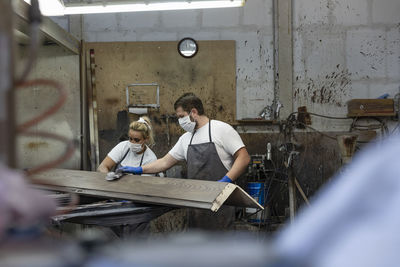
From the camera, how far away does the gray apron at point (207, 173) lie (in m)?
3.36

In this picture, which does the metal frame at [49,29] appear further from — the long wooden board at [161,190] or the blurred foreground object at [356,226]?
the blurred foreground object at [356,226]

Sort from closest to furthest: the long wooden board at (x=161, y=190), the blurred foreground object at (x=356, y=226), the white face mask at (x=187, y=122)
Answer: the blurred foreground object at (x=356, y=226) → the long wooden board at (x=161, y=190) → the white face mask at (x=187, y=122)

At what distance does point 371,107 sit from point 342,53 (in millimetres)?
754

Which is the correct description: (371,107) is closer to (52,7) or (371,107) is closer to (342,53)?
(342,53)

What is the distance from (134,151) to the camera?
3984 mm

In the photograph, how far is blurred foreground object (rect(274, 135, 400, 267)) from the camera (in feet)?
1.37

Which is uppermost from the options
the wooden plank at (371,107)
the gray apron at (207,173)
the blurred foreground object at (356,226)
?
the wooden plank at (371,107)

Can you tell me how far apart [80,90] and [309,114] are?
279 centimetres

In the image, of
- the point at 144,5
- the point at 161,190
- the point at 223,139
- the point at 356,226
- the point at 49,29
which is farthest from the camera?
the point at 49,29

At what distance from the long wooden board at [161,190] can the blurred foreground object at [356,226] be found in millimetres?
1849

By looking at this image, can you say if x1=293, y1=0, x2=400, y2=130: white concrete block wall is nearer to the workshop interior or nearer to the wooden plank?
the workshop interior

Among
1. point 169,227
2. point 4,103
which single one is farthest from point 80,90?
point 4,103

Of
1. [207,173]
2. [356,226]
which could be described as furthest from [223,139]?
[356,226]

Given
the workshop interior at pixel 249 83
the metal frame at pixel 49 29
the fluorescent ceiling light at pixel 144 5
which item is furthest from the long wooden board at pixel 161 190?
the workshop interior at pixel 249 83
